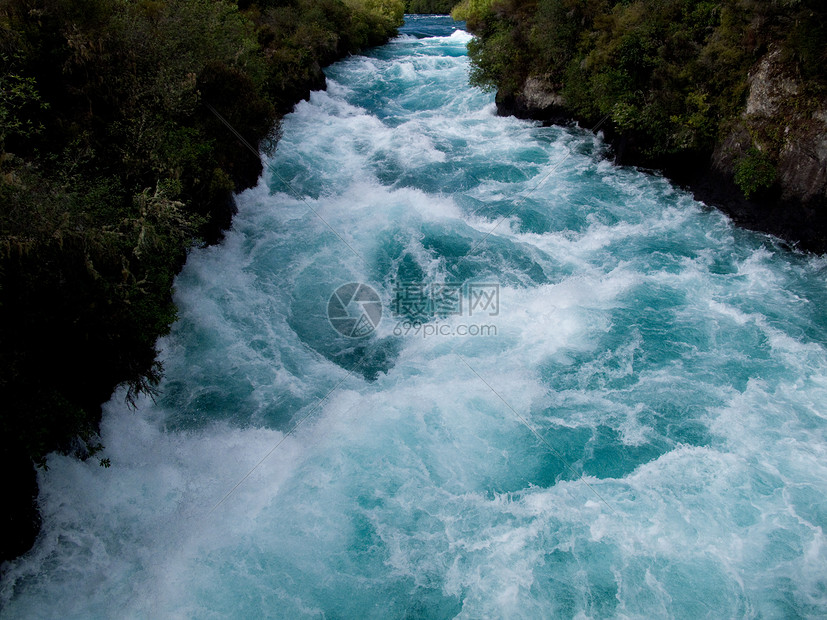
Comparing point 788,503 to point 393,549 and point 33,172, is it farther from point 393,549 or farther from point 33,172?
point 33,172

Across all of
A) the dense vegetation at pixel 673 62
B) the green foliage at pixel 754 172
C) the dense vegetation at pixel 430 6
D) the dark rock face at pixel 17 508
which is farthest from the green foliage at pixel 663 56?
the dense vegetation at pixel 430 6

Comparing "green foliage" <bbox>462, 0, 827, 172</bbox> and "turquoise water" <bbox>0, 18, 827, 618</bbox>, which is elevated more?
Result: "green foliage" <bbox>462, 0, 827, 172</bbox>

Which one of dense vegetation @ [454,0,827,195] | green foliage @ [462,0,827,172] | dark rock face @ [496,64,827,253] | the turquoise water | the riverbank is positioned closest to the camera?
the turquoise water

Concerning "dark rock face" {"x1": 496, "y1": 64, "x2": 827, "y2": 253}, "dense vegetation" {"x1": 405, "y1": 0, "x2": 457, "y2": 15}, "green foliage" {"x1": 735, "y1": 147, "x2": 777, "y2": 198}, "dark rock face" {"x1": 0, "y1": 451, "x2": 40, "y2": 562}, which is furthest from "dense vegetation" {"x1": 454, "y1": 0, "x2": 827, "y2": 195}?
"dense vegetation" {"x1": 405, "y1": 0, "x2": 457, "y2": 15}

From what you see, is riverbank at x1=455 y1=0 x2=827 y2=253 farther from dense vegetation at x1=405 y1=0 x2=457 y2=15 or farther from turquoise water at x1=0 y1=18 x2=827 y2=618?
dense vegetation at x1=405 y1=0 x2=457 y2=15

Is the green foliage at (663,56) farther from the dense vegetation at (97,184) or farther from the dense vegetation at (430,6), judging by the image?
the dense vegetation at (430,6)

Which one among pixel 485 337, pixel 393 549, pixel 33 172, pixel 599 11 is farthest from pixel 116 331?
pixel 599 11

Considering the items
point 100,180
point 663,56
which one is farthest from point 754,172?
point 100,180
